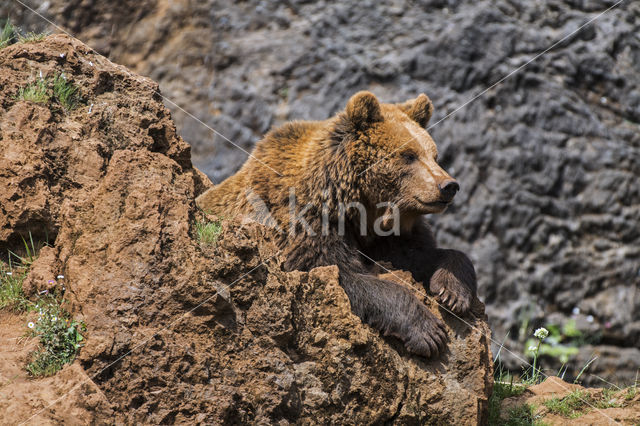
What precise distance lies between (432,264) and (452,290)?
0.41m

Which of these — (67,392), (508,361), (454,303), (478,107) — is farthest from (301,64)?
(67,392)

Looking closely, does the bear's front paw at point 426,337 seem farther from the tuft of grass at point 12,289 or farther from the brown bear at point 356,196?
the tuft of grass at point 12,289

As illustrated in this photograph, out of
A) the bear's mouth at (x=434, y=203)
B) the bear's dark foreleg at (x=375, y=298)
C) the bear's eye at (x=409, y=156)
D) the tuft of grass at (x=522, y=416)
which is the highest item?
the bear's eye at (x=409, y=156)

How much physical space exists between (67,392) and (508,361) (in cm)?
619

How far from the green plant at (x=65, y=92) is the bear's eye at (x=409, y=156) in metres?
2.11

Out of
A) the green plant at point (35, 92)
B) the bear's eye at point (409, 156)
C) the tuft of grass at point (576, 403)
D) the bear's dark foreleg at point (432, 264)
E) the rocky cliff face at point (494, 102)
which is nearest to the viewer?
the green plant at point (35, 92)

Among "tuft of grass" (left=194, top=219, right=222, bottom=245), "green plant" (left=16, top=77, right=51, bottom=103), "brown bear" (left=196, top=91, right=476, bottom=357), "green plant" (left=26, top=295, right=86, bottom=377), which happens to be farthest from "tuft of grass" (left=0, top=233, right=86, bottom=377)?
"brown bear" (left=196, top=91, right=476, bottom=357)

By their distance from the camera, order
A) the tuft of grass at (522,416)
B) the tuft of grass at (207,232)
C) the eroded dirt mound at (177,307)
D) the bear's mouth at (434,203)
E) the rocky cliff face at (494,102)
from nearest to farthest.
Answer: the eroded dirt mound at (177,307) < the tuft of grass at (207,232) < the tuft of grass at (522,416) < the bear's mouth at (434,203) < the rocky cliff face at (494,102)

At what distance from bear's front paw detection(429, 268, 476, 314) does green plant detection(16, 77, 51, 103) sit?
2.57m

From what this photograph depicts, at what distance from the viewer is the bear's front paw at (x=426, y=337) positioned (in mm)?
3818

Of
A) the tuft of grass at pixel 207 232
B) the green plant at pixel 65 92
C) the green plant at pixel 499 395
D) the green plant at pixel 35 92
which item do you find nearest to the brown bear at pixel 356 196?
the green plant at pixel 499 395

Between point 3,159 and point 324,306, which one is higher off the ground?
point 3,159

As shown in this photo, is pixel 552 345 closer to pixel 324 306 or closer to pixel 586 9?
pixel 586 9

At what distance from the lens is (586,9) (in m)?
9.10
